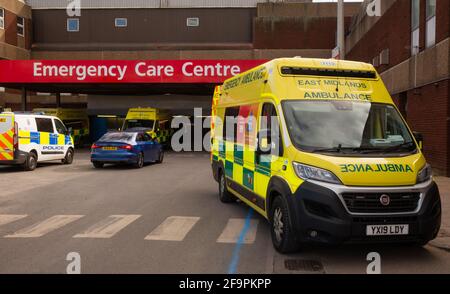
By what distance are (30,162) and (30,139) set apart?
829 mm

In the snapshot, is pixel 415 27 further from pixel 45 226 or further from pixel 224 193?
pixel 45 226

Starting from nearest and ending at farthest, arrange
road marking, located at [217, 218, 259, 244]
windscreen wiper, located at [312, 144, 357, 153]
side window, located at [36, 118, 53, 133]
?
windscreen wiper, located at [312, 144, 357, 153] → road marking, located at [217, 218, 259, 244] → side window, located at [36, 118, 53, 133]

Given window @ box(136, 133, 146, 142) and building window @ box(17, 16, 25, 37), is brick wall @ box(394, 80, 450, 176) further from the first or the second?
building window @ box(17, 16, 25, 37)

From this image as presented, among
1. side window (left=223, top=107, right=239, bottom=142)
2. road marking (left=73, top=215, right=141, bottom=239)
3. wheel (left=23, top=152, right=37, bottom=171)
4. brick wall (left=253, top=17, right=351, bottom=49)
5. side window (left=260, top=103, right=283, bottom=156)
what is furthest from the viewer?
brick wall (left=253, top=17, right=351, bottom=49)

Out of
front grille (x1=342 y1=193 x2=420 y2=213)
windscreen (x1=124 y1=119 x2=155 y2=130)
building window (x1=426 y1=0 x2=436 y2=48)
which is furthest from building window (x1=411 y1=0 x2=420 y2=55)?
windscreen (x1=124 y1=119 x2=155 y2=130)

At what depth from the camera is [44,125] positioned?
18359 millimetres

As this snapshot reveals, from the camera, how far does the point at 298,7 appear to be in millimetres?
38000

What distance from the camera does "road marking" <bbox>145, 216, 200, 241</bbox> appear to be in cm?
714

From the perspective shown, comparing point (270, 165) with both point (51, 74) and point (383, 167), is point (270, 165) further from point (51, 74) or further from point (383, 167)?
point (51, 74)

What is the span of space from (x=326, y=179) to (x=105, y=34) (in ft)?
121

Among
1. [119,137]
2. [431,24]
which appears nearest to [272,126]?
[431,24]

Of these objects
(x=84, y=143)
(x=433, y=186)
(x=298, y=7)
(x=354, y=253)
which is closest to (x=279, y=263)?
(x=354, y=253)

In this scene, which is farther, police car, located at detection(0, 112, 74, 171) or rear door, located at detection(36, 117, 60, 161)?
rear door, located at detection(36, 117, 60, 161)

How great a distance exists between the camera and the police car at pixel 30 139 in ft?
53.5
